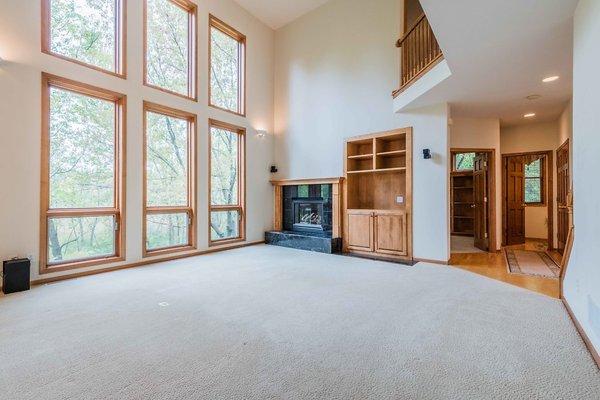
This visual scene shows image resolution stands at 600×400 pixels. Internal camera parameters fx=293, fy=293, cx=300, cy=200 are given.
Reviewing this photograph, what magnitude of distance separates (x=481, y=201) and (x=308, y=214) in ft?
12.4

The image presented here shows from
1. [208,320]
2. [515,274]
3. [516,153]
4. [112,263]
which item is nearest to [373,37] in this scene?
[516,153]

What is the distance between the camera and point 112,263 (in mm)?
4434

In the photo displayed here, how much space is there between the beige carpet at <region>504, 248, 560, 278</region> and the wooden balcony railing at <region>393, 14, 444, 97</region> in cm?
331

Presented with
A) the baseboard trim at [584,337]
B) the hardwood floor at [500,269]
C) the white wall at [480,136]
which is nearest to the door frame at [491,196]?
the white wall at [480,136]

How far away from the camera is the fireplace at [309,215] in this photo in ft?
20.8

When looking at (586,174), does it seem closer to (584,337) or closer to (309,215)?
(584,337)

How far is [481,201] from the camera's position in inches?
251

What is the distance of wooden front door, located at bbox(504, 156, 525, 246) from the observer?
266 inches

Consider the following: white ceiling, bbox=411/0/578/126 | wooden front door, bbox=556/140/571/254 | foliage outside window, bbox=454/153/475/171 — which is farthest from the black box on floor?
foliage outside window, bbox=454/153/475/171

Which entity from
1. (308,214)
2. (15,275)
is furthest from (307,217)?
(15,275)

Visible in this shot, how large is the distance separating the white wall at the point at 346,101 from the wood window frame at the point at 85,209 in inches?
137

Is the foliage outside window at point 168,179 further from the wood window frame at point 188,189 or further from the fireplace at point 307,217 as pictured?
the fireplace at point 307,217

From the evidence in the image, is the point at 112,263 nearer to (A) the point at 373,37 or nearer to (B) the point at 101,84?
(B) the point at 101,84

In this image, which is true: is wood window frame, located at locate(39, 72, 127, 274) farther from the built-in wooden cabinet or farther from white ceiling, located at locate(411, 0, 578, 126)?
white ceiling, located at locate(411, 0, 578, 126)
